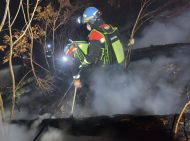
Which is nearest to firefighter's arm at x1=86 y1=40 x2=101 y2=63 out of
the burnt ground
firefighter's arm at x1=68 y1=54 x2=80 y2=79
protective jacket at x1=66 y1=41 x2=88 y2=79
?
protective jacket at x1=66 y1=41 x2=88 y2=79

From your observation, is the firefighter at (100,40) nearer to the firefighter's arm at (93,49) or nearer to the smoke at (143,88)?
the firefighter's arm at (93,49)

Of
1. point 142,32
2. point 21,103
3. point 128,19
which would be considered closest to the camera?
point 21,103

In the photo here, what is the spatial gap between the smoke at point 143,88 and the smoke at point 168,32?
11.6ft

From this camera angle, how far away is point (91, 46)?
3.66 metres

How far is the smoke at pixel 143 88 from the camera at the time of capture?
4.57 metres

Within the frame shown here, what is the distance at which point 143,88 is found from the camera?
5.23m

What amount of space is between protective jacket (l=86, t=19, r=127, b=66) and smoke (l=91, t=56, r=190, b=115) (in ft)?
3.94

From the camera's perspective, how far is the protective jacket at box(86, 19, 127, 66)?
12.0ft

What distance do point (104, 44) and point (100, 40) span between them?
1.06 feet

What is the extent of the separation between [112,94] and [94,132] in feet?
10.0

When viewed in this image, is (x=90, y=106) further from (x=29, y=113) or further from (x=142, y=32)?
(x=142, y=32)

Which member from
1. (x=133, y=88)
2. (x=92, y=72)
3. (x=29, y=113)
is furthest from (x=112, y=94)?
(x=29, y=113)

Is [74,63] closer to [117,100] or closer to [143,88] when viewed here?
[117,100]

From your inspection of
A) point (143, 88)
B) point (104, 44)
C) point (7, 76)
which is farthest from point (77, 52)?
point (7, 76)
